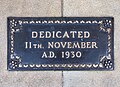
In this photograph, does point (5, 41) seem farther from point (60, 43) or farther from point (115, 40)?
point (115, 40)

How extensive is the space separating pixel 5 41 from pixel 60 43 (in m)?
0.48

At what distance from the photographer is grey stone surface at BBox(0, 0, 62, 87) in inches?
148

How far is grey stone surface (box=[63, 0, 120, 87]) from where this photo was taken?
3.76 metres

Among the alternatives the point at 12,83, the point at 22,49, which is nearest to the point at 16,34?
the point at 22,49

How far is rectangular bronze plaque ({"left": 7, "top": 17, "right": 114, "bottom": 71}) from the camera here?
12.4 feet

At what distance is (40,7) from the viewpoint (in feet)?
12.4

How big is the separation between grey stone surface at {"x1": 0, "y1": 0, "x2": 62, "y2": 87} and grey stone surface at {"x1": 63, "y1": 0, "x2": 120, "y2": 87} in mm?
97

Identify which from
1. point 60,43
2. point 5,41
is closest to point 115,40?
point 60,43

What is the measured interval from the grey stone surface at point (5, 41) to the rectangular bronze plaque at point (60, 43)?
44mm

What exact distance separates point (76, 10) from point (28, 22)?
0.44 meters

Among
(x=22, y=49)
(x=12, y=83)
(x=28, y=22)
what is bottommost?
(x=12, y=83)

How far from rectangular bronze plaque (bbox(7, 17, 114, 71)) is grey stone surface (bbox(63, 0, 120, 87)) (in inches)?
1.5

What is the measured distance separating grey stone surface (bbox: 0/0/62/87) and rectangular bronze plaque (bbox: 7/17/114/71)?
0.14 feet

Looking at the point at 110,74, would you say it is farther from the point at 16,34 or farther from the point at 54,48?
the point at 16,34
